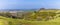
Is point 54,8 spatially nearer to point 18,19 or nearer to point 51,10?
point 51,10

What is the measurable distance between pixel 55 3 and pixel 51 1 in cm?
6

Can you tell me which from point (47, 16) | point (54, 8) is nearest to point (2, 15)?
point (47, 16)

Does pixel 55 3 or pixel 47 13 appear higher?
pixel 55 3

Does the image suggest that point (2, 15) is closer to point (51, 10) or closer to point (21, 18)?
point (21, 18)

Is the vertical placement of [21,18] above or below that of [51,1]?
below

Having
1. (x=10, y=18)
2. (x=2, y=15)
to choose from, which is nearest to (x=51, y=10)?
(x=10, y=18)

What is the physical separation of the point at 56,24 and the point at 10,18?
0.61 m

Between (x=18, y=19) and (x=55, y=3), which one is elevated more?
(x=55, y=3)

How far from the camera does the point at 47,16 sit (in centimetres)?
144

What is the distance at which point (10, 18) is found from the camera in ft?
4.68

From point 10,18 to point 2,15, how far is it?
0.40 ft

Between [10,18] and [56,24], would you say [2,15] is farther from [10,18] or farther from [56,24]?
[56,24]

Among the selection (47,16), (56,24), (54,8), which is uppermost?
(54,8)

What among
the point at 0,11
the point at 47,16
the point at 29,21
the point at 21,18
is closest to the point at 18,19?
the point at 21,18
